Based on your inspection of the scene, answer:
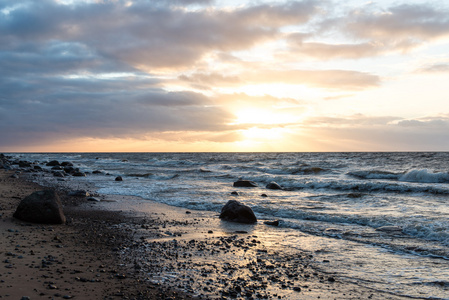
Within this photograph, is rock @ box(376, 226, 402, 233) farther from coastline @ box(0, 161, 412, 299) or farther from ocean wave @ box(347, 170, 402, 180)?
ocean wave @ box(347, 170, 402, 180)

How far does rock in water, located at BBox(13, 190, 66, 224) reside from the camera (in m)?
10.2

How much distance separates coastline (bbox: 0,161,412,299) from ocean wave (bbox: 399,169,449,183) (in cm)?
2432

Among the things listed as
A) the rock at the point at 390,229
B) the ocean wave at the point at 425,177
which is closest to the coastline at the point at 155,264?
the rock at the point at 390,229

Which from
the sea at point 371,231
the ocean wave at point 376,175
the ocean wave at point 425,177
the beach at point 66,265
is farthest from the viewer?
the ocean wave at point 376,175

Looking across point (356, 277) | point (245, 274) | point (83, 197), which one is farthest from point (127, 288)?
point (83, 197)

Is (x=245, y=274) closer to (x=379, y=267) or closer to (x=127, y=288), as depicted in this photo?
(x=127, y=288)

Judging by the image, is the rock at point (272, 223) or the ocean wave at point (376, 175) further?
the ocean wave at point (376, 175)

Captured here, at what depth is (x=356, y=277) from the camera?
696 cm

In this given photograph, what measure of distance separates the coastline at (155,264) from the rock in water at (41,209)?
A: 306mm

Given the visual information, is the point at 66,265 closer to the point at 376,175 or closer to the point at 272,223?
the point at 272,223

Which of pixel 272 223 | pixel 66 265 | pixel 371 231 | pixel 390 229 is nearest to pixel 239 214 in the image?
pixel 272 223

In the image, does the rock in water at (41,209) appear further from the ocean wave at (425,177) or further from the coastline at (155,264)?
the ocean wave at (425,177)

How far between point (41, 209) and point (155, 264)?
5083 millimetres

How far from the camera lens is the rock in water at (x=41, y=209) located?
10.2 meters
